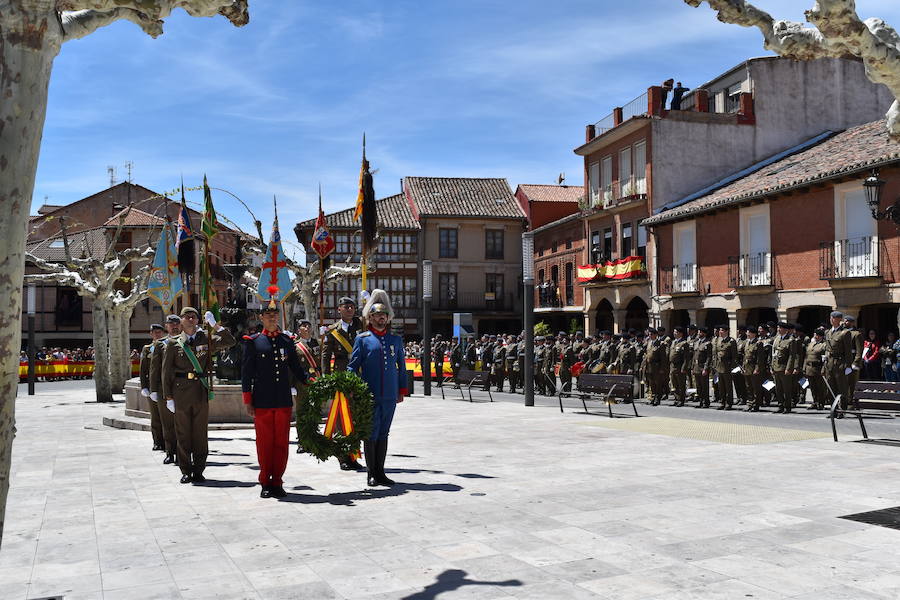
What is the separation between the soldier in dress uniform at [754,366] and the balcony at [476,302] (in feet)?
120

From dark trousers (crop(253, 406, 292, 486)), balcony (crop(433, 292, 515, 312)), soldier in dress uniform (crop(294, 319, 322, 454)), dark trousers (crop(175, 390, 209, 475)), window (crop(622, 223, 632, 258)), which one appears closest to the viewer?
dark trousers (crop(253, 406, 292, 486))

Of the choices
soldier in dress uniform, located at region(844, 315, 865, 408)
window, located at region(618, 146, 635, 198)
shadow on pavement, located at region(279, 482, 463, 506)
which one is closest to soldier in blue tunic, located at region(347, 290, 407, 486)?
shadow on pavement, located at region(279, 482, 463, 506)

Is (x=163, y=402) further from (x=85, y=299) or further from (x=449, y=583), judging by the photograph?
(x=85, y=299)

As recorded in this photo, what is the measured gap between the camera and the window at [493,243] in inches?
2170

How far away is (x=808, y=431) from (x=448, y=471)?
21.7ft

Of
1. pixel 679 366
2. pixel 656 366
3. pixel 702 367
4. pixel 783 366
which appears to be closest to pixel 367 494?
pixel 783 366

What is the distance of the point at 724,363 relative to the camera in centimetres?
1803

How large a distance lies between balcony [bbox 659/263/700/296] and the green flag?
1848 cm

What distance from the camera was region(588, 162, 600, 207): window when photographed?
125ft

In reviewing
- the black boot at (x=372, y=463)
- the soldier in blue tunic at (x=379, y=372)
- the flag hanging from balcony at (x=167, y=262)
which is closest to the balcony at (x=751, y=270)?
the flag hanging from balcony at (x=167, y=262)

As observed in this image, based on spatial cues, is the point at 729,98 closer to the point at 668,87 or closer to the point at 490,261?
the point at 668,87

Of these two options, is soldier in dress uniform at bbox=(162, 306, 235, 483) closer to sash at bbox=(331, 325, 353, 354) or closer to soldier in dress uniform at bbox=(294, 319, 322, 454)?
soldier in dress uniform at bbox=(294, 319, 322, 454)

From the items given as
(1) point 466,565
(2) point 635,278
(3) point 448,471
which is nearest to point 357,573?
(1) point 466,565

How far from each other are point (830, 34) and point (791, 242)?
22203 mm
